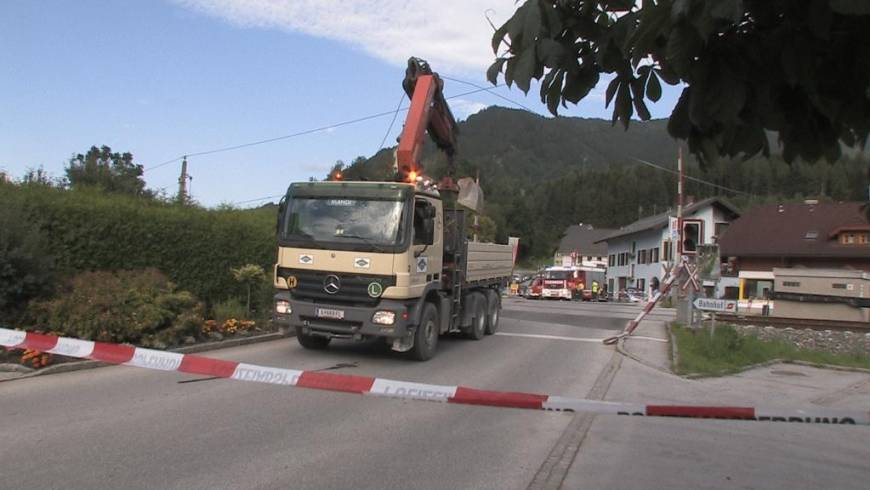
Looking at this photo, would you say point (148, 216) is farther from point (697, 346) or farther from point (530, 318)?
point (530, 318)

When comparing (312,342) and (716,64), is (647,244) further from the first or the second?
(716,64)

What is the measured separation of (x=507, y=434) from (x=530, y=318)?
1726 cm

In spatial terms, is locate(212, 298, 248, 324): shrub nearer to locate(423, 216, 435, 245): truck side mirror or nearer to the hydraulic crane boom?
the hydraulic crane boom

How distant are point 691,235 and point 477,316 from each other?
606cm

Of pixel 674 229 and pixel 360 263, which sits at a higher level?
pixel 674 229

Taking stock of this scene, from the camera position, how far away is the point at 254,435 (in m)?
6.48

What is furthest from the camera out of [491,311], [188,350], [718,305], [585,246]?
[585,246]

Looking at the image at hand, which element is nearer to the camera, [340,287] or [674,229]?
[340,287]

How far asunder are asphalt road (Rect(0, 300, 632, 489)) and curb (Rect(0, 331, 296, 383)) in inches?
7.6

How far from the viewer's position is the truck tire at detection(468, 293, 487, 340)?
592 inches

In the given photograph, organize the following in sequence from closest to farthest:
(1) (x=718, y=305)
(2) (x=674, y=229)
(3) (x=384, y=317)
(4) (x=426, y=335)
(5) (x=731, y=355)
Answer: (3) (x=384, y=317) < (4) (x=426, y=335) < (5) (x=731, y=355) < (1) (x=718, y=305) < (2) (x=674, y=229)

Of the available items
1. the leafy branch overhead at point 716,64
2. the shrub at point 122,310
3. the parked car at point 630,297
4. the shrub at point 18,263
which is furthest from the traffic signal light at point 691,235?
the parked car at point 630,297

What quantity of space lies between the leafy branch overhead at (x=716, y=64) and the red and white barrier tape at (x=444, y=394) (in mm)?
2312

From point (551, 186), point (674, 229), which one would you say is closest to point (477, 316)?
point (674, 229)
